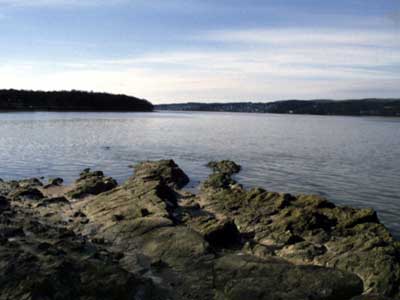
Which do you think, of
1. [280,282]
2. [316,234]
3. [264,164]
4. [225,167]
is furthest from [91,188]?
[264,164]

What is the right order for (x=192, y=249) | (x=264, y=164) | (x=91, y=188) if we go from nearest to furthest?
1. (x=192, y=249)
2. (x=91, y=188)
3. (x=264, y=164)

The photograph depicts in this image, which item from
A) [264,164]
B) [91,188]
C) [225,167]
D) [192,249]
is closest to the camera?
[192,249]

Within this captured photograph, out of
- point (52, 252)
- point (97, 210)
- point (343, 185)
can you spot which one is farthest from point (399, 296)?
point (343, 185)

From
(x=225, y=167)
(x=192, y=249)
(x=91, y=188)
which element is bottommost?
(x=225, y=167)

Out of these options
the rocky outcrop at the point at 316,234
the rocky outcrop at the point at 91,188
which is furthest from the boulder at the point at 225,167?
the rocky outcrop at the point at 316,234

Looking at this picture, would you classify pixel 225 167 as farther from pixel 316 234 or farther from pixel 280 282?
pixel 280 282

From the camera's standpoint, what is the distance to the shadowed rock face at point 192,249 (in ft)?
34.4

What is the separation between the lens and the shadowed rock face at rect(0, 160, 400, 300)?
10.5 metres

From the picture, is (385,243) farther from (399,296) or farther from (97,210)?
(97,210)

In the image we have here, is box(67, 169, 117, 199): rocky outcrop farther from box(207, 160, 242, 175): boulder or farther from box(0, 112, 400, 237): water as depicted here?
box(207, 160, 242, 175): boulder

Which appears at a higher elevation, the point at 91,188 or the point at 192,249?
the point at 192,249

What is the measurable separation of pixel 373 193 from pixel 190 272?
18602 mm

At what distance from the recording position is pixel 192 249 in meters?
13.0

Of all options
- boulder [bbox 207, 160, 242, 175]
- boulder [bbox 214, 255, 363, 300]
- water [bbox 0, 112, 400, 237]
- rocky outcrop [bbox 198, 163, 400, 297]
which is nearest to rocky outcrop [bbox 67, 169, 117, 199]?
water [bbox 0, 112, 400, 237]
